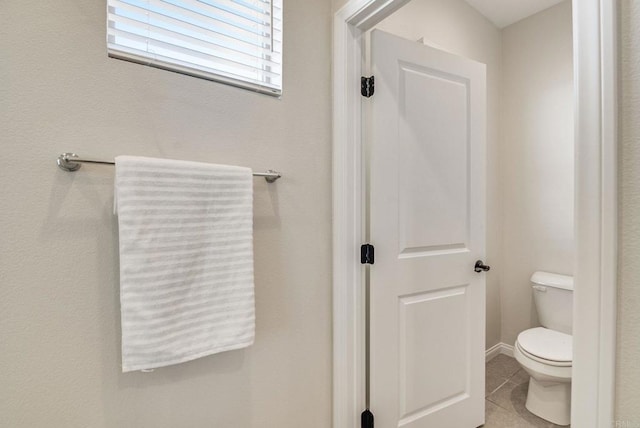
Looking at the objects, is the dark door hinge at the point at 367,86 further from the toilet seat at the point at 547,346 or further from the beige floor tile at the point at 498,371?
the beige floor tile at the point at 498,371

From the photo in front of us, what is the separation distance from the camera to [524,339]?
1834 mm

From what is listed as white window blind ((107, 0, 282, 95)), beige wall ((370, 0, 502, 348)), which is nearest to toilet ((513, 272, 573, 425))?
beige wall ((370, 0, 502, 348))

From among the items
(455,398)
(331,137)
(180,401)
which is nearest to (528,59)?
(331,137)

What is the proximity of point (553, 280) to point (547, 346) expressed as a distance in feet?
1.85

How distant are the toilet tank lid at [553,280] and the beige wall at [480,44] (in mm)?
316

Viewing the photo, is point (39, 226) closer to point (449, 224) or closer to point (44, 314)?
point (44, 314)

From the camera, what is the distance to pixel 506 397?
76.6 inches

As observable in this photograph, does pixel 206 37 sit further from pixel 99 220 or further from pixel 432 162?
pixel 432 162

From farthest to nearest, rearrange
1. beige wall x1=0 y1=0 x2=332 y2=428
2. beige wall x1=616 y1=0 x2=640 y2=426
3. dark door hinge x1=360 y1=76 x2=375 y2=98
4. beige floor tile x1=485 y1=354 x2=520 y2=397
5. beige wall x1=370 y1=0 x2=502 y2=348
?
beige floor tile x1=485 y1=354 x2=520 y2=397, beige wall x1=370 y1=0 x2=502 y2=348, dark door hinge x1=360 y1=76 x2=375 y2=98, beige wall x1=0 y1=0 x2=332 y2=428, beige wall x1=616 y1=0 x2=640 y2=426

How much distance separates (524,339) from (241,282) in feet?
6.00

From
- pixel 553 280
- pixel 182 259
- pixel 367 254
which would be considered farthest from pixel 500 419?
pixel 182 259

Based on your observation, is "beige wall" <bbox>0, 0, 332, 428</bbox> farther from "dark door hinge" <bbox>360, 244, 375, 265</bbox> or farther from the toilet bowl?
the toilet bowl

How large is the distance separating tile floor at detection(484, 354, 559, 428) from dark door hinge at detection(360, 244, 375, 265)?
128 centimetres

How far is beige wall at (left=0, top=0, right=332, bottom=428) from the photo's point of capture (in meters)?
0.78
